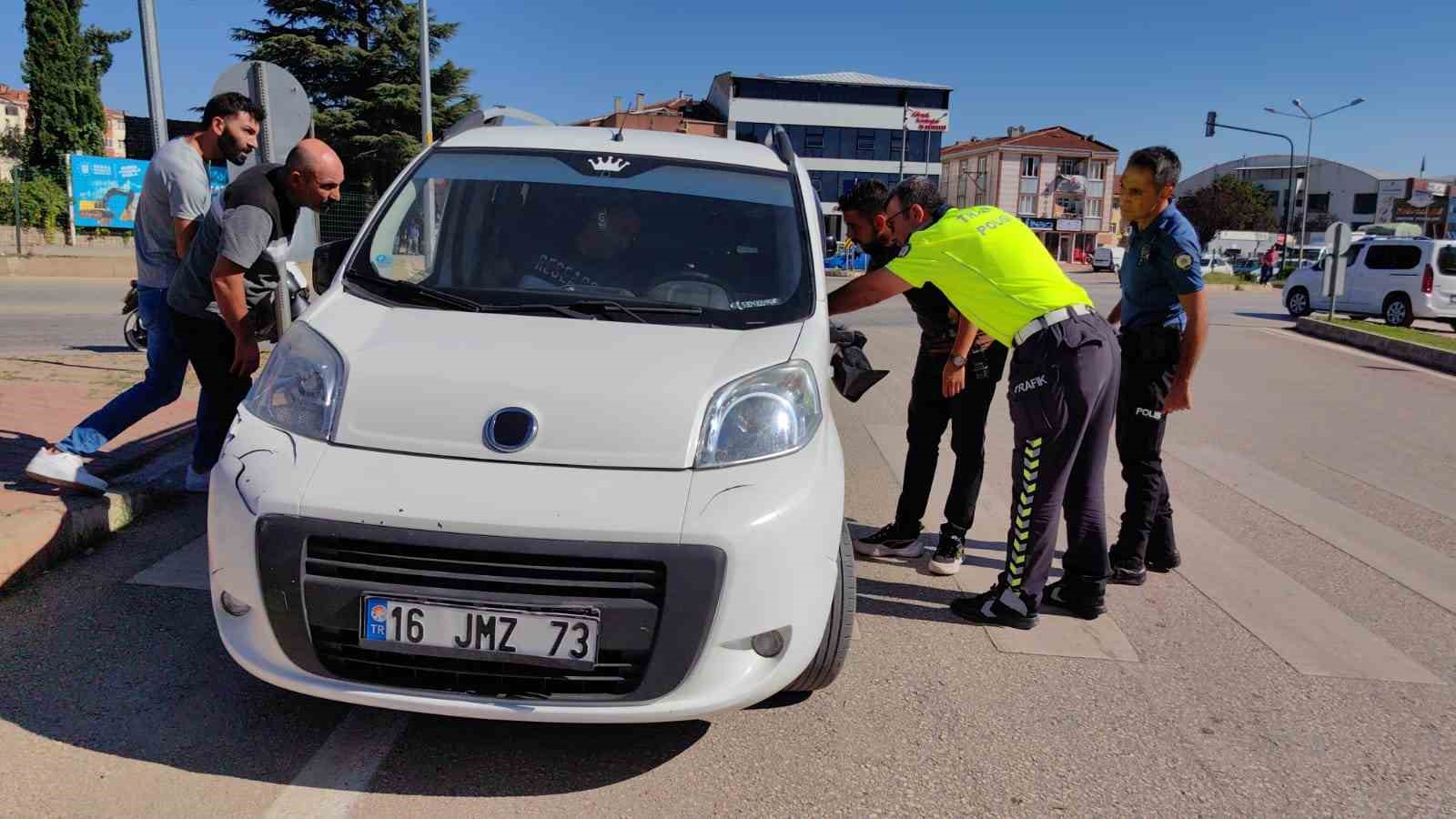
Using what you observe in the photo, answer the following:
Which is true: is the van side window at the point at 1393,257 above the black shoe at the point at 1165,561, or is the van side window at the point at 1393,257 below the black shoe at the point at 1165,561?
above

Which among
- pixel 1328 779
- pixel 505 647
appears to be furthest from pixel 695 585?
pixel 1328 779

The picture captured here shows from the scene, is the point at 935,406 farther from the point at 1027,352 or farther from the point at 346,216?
the point at 346,216

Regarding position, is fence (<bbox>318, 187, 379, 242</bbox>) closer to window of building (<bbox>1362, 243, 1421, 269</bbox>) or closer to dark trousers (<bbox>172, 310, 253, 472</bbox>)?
window of building (<bbox>1362, 243, 1421, 269</bbox>)

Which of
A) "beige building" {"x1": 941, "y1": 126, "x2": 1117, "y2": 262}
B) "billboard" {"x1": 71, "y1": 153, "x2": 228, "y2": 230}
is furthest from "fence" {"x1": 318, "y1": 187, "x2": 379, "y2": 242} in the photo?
"beige building" {"x1": 941, "y1": 126, "x2": 1117, "y2": 262}

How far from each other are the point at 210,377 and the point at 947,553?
11.6ft

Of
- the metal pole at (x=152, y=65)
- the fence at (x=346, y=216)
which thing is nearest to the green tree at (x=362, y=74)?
the fence at (x=346, y=216)

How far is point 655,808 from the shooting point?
262cm

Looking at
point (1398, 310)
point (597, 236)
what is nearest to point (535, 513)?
point (597, 236)

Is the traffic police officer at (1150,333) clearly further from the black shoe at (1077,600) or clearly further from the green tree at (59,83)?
the green tree at (59,83)

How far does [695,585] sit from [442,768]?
0.90 m

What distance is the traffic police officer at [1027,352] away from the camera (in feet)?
12.7

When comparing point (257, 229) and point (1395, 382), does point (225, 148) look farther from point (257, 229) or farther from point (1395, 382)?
point (1395, 382)

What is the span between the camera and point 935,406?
481 cm

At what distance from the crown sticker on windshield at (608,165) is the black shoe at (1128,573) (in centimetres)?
281
